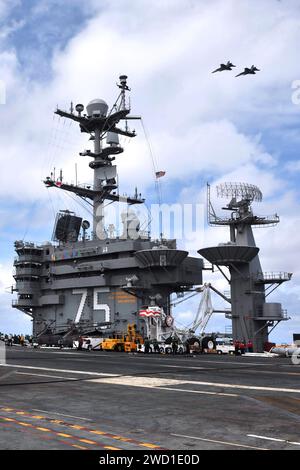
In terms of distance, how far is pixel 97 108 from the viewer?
72.4m

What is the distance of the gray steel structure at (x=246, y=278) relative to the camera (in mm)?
60031

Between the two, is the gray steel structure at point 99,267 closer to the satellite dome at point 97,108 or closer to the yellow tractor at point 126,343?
the satellite dome at point 97,108

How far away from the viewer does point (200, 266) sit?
68.2 m

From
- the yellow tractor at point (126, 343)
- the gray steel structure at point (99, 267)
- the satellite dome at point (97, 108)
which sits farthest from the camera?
the satellite dome at point (97, 108)

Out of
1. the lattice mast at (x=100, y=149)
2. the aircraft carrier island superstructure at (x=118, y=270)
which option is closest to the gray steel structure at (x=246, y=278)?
the aircraft carrier island superstructure at (x=118, y=270)

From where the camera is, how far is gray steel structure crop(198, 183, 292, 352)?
6003 cm

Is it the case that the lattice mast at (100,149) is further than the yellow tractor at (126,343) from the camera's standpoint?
Yes

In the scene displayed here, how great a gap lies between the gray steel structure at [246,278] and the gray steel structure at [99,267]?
571 cm

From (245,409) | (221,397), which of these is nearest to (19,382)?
(221,397)

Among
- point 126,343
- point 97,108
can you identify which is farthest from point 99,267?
point 97,108

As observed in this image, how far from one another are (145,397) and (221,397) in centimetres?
261

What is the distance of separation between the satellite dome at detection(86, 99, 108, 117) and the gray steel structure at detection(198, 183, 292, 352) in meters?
22.3

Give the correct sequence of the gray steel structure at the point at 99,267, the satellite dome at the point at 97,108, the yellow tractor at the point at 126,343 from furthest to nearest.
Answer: the satellite dome at the point at 97,108 → the gray steel structure at the point at 99,267 → the yellow tractor at the point at 126,343
